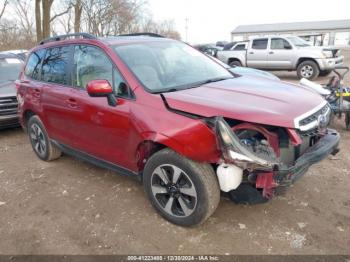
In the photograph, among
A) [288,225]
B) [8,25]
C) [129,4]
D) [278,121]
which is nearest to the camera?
[278,121]

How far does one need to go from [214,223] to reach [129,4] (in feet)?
113

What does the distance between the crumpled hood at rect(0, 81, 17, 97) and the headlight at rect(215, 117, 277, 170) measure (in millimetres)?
5472

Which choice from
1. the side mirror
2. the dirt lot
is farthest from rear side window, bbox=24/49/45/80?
the side mirror

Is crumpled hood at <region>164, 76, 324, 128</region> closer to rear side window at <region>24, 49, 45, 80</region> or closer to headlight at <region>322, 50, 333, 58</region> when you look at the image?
rear side window at <region>24, 49, 45, 80</region>

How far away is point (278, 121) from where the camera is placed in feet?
8.61

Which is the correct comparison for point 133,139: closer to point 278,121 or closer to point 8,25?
point 278,121

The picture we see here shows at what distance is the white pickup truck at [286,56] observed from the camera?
1238 centimetres

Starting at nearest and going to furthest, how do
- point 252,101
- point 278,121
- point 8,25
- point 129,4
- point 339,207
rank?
point 278,121
point 252,101
point 339,207
point 8,25
point 129,4

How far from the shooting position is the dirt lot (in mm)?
2936

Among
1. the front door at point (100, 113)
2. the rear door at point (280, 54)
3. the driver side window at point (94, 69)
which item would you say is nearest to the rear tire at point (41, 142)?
the front door at point (100, 113)

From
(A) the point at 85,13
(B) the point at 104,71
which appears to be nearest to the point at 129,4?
(A) the point at 85,13

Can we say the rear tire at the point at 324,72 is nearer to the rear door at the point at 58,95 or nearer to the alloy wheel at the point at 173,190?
the rear door at the point at 58,95

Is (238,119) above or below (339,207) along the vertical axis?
above

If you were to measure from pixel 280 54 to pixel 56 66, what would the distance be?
1093cm
